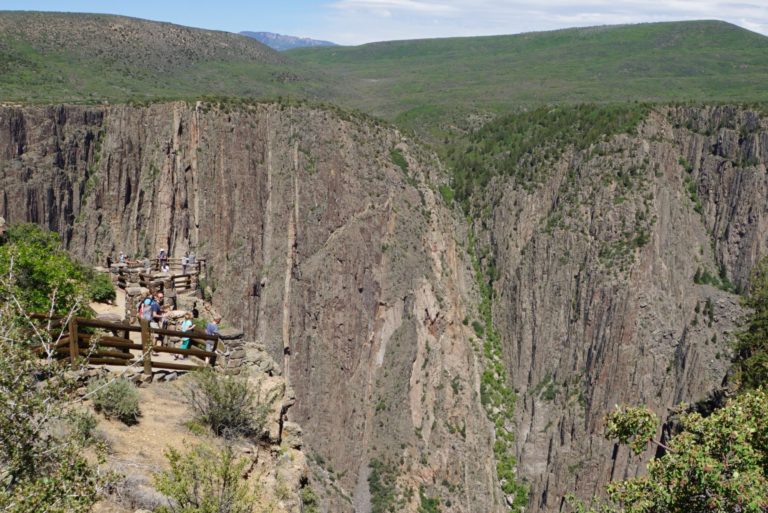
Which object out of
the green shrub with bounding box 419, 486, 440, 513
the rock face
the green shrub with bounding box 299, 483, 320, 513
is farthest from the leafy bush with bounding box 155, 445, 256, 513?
the green shrub with bounding box 419, 486, 440, 513

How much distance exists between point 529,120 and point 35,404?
70874mm

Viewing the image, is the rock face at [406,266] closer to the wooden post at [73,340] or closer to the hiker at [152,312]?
the hiker at [152,312]

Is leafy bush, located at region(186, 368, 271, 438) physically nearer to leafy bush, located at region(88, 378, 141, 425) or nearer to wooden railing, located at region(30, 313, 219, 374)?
leafy bush, located at region(88, 378, 141, 425)

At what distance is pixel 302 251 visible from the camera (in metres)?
52.7

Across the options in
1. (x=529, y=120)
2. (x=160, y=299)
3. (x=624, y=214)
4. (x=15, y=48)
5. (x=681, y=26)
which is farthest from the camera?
(x=681, y=26)

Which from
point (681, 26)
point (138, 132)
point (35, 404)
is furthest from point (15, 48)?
point (681, 26)

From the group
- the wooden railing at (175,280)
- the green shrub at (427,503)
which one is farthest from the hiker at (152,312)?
the green shrub at (427,503)

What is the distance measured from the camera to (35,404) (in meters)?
9.36

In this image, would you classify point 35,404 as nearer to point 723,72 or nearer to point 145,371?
point 145,371

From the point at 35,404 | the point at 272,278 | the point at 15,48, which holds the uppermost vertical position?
the point at 15,48

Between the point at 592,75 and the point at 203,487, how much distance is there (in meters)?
150

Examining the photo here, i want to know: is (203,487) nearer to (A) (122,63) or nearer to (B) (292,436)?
(B) (292,436)

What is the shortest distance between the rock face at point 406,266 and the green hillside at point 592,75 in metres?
36.8

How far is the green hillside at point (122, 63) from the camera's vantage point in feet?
233
